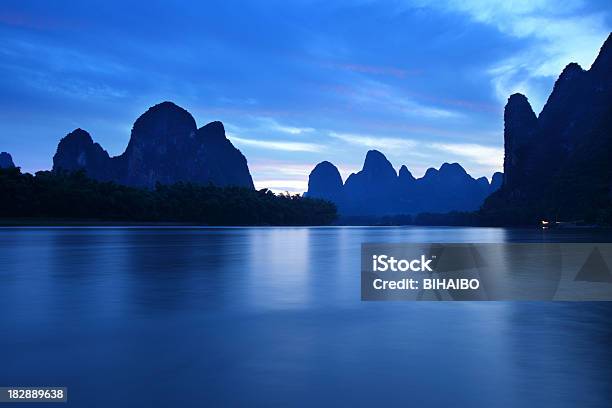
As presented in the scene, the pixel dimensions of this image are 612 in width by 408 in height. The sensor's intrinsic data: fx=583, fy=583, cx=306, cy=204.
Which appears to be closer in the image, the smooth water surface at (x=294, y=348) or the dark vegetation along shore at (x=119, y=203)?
the smooth water surface at (x=294, y=348)

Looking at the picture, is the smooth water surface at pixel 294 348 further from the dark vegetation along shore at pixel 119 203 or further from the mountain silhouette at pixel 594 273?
the dark vegetation along shore at pixel 119 203

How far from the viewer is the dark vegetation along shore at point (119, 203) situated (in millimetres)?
109125

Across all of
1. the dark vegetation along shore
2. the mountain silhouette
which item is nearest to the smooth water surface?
Result: the mountain silhouette

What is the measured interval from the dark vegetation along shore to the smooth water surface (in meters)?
99.3

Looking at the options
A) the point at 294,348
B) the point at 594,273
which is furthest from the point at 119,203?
the point at 294,348

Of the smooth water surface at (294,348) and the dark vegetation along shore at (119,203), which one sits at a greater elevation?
the dark vegetation along shore at (119,203)

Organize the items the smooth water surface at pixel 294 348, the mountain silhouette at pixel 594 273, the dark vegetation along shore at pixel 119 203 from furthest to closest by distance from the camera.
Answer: the dark vegetation along shore at pixel 119 203 < the mountain silhouette at pixel 594 273 < the smooth water surface at pixel 294 348

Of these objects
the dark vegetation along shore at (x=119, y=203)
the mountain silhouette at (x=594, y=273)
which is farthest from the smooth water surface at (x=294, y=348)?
the dark vegetation along shore at (x=119, y=203)

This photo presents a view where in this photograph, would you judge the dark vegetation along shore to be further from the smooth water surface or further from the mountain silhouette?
the smooth water surface

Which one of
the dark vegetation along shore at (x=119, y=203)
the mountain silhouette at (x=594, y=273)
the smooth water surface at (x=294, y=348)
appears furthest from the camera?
the dark vegetation along shore at (x=119, y=203)

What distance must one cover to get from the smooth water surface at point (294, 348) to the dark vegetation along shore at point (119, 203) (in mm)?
99334

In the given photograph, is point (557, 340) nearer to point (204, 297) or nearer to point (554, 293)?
point (554, 293)

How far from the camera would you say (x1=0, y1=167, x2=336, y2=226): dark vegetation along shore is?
358ft

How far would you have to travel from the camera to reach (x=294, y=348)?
10328mm
